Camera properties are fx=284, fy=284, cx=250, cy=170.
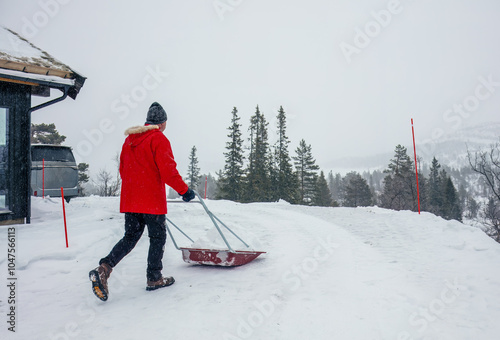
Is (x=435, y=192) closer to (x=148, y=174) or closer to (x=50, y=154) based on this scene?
(x=50, y=154)

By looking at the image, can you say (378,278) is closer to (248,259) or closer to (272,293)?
(272,293)

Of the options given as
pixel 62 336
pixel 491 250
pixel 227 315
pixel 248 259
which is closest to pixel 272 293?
pixel 227 315

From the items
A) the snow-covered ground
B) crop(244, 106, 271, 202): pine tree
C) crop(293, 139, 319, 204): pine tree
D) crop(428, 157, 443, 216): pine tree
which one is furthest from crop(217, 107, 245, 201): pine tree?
crop(428, 157, 443, 216): pine tree

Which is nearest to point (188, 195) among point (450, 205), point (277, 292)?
point (277, 292)

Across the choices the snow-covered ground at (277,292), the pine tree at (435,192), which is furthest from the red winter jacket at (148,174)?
the pine tree at (435,192)

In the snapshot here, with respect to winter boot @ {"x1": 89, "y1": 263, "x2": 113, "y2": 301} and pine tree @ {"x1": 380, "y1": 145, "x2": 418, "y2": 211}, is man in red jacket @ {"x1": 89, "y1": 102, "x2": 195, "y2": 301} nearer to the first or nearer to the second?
winter boot @ {"x1": 89, "y1": 263, "x2": 113, "y2": 301}

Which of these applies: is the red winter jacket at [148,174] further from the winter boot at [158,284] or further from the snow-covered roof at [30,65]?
the snow-covered roof at [30,65]

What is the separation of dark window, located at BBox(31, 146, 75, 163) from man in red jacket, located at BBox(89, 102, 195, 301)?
764 cm

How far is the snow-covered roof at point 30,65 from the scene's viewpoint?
6.15 m

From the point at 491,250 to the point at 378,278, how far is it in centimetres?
238

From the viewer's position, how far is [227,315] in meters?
2.64

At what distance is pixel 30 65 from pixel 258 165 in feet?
103

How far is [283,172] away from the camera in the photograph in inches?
1527

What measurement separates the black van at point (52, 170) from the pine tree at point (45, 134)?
81.6 ft
